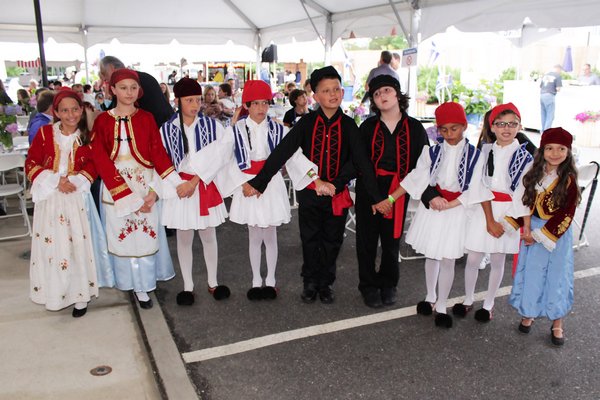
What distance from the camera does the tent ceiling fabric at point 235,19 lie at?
312 inches

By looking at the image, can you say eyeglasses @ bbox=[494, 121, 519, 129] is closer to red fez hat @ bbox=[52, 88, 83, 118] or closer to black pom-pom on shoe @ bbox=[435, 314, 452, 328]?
black pom-pom on shoe @ bbox=[435, 314, 452, 328]

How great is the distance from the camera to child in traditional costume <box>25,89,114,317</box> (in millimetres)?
3338

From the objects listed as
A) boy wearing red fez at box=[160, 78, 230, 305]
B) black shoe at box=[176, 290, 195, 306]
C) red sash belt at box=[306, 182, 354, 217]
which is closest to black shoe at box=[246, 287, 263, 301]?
black shoe at box=[176, 290, 195, 306]

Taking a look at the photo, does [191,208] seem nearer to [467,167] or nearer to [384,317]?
[384,317]

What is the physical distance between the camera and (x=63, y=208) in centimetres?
340

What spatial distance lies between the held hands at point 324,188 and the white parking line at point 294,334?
0.93m

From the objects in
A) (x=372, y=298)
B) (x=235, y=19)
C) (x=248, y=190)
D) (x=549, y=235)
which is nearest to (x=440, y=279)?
(x=372, y=298)

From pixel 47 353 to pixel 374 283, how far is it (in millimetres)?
2298

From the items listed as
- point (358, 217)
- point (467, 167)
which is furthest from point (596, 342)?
point (358, 217)

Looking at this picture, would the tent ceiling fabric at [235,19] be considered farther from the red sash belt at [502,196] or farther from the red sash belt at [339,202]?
the red sash belt at [339,202]

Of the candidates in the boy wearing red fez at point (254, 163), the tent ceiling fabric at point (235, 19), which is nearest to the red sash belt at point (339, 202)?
the boy wearing red fez at point (254, 163)

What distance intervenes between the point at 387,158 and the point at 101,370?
2279 mm

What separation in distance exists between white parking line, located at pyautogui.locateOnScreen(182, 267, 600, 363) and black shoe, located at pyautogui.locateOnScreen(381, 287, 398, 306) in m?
0.09

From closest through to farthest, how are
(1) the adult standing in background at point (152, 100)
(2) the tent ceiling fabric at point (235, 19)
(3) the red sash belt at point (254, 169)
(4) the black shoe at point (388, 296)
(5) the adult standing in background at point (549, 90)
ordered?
1. (3) the red sash belt at point (254, 169)
2. (4) the black shoe at point (388, 296)
3. (1) the adult standing in background at point (152, 100)
4. (2) the tent ceiling fabric at point (235, 19)
5. (5) the adult standing in background at point (549, 90)
